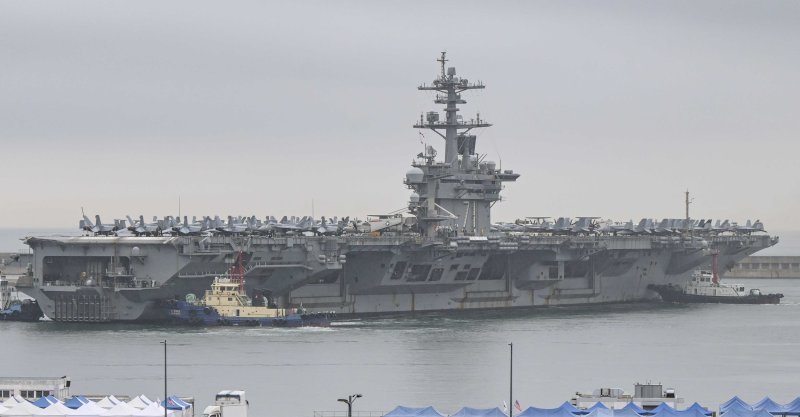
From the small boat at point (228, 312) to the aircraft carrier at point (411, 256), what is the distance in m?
0.69

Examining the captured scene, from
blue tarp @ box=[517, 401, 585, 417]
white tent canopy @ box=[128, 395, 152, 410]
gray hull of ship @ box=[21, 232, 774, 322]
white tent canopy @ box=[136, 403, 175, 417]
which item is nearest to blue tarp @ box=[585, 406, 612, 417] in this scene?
blue tarp @ box=[517, 401, 585, 417]

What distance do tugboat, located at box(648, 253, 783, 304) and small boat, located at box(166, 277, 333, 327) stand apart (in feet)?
63.6

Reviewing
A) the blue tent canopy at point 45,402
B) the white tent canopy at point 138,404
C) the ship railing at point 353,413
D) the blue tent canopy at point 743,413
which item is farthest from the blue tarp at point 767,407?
the blue tent canopy at point 45,402

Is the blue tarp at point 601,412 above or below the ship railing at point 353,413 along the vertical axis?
above

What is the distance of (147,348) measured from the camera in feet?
140

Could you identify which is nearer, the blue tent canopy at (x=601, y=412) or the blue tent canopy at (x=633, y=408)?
the blue tent canopy at (x=601, y=412)

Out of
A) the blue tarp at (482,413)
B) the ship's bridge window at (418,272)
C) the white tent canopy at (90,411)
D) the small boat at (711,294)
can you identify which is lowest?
the white tent canopy at (90,411)

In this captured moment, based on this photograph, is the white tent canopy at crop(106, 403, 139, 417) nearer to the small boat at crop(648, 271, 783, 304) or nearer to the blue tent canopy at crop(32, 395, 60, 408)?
the blue tent canopy at crop(32, 395, 60, 408)

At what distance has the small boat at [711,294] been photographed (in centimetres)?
6372

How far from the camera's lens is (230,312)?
49.2m

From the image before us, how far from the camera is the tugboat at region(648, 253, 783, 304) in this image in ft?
209

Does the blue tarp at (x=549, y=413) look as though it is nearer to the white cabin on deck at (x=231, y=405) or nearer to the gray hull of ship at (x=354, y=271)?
the white cabin on deck at (x=231, y=405)

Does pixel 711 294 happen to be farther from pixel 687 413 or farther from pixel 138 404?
pixel 138 404

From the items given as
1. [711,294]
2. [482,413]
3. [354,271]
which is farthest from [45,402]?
[711,294]
